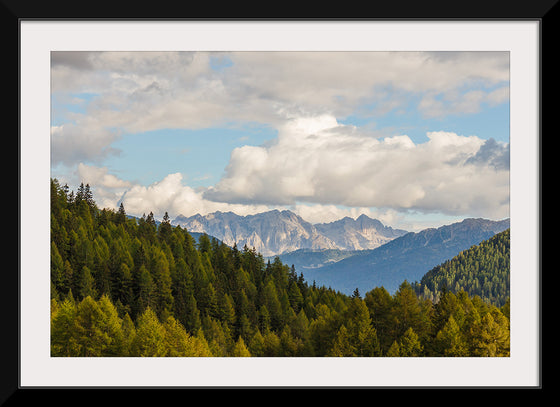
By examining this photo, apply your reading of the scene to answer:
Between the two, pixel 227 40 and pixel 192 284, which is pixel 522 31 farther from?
pixel 192 284

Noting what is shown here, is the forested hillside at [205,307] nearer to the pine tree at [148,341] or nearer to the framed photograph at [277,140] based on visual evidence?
the pine tree at [148,341]

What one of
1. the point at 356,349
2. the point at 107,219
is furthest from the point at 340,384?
the point at 107,219

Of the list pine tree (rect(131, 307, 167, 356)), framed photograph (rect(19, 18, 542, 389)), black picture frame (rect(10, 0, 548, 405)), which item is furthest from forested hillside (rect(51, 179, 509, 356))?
black picture frame (rect(10, 0, 548, 405))

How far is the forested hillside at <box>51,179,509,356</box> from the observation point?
30922mm

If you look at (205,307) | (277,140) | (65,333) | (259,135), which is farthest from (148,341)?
(205,307)

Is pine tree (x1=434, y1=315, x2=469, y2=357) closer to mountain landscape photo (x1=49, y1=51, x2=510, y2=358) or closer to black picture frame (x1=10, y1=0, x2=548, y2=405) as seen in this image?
mountain landscape photo (x1=49, y1=51, x2=510, y2=358)

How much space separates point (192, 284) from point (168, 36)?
75312 millimetres

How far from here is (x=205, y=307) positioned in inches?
3155

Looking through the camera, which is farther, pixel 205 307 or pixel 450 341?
pixel 205 307

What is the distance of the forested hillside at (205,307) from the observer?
30.9m

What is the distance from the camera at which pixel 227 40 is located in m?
10.7
